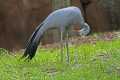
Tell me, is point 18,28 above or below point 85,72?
above

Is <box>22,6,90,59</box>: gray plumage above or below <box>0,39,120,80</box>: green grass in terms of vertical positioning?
above

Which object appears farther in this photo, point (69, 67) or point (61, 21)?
point (61, 21)

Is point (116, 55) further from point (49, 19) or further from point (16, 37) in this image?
point (16, 37)

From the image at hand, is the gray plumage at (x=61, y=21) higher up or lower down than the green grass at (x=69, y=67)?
higher up

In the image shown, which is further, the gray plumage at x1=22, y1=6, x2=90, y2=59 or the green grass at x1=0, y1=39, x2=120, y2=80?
the gray plumage at x1=22, y1=6, x2=90, y2=59

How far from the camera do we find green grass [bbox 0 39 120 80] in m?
A: 7.11

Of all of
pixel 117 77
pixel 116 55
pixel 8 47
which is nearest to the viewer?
pixel 117 77

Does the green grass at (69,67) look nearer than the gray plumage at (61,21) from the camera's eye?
Yes

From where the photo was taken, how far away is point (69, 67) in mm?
7918

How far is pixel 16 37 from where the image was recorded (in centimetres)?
1570

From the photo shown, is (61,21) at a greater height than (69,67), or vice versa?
(61,21)

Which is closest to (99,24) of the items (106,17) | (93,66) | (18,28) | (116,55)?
(106,17)

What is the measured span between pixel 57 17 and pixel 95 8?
35.8ft

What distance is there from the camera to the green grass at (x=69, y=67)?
711cm
